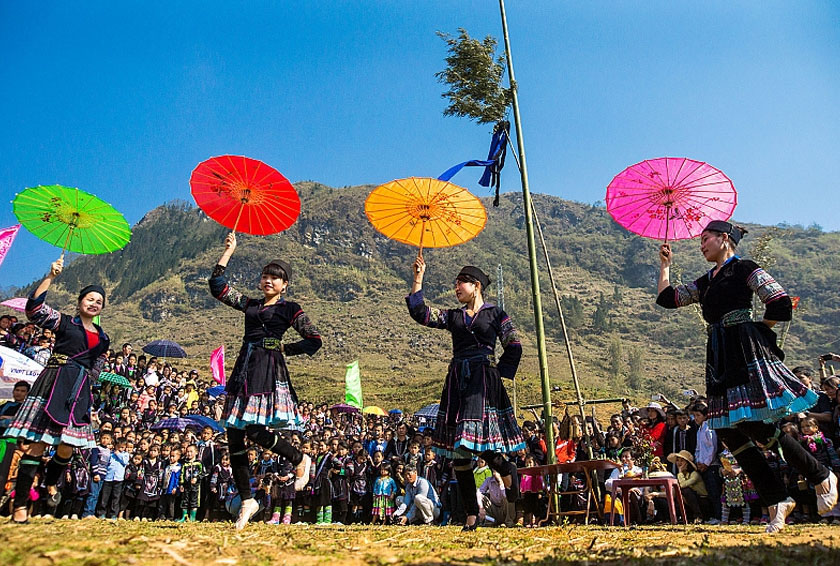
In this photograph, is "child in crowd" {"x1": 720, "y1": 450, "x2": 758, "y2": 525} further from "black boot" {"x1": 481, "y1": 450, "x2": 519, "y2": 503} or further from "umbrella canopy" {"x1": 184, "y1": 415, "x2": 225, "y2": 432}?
"umbrella canopy" {"x1": 184, "y1": 415, "x2": 225, "y2": 432}

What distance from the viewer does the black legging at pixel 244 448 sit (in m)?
5.64

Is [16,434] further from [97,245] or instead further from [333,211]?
[333,211]

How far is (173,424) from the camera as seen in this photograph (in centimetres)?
1614

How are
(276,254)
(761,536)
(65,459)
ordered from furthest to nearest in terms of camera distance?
(276,254)
(65,459)
(761,536)

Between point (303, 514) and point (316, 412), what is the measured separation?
8.24 m

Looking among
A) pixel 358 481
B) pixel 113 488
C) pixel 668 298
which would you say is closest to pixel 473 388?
pixel 668 298

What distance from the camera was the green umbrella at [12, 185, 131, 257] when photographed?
285 inches

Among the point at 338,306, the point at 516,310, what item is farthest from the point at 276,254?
the point at 516,310

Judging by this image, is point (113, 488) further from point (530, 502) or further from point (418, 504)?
point (530, 502)

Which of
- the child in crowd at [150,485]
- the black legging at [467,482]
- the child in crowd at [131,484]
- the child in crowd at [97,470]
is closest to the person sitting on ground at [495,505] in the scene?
the black legging at [467,482]

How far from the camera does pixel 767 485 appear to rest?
471 cm

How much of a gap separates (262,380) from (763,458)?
432 centimetres

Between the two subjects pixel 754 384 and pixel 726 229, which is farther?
pixel 726 229

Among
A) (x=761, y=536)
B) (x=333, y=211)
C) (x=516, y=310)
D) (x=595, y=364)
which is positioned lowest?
(x=761, y=536)
